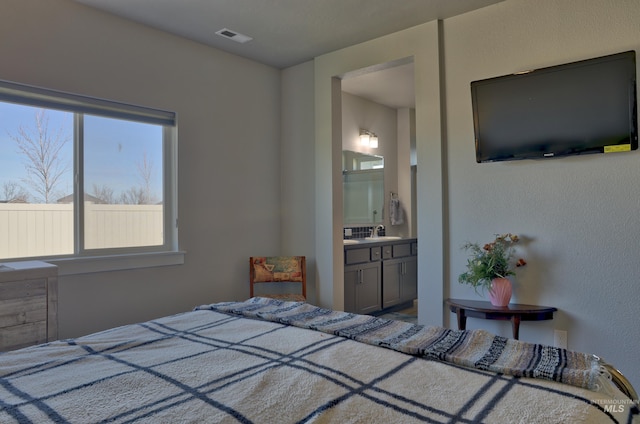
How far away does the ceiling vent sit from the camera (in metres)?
3.33

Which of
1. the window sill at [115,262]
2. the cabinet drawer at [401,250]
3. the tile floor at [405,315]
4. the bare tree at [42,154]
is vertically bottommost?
the tile floor at [405,315]

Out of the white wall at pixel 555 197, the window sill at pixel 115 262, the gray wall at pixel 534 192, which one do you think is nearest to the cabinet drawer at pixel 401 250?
the gray wall at pixel 534 192

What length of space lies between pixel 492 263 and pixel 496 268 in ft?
0.14

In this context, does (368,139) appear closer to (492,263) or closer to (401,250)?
(401,250)

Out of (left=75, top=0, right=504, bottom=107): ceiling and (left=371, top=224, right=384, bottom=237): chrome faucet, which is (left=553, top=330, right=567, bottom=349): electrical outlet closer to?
(left=75, top=0, right=504, bottom=107): ceiling

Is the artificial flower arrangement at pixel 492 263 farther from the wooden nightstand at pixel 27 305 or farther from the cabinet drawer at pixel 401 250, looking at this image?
the wooden nightstand at pixel 27 305

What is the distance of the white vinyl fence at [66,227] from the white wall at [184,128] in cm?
22

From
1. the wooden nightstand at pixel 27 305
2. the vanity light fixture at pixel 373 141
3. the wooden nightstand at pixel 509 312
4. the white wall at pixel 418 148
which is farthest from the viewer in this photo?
the vanity light fixture at pixel 373 141

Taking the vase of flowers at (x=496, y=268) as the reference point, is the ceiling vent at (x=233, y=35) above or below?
above

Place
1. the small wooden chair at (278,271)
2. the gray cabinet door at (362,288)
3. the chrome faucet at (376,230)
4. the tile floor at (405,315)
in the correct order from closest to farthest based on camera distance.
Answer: the small wooden chair at (278,271), the gray cabinet door at (362,288), the tile floor at (405,315), the chrome faucet at (376,230)

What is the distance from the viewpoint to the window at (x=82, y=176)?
274 centimetres

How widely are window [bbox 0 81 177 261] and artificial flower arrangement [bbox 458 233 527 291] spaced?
2271mm

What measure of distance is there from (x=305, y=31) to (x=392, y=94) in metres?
1.92

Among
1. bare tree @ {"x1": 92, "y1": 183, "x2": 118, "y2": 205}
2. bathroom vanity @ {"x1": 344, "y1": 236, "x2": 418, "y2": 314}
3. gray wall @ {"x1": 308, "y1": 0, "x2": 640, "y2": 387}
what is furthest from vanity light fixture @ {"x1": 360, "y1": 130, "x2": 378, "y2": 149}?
bare tree @ {"x1": 92, "y1": 183, "x2": 118, "y2": 205}
